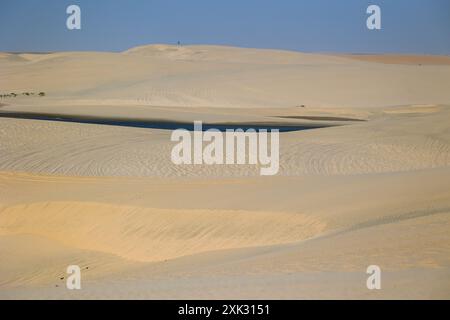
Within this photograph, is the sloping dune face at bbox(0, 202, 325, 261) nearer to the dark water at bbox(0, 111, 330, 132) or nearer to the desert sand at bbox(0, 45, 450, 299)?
the desert sand at bbox(0, 45, 450, 299)

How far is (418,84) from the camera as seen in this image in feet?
184

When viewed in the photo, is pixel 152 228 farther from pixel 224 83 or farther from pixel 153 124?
pixel 224 83

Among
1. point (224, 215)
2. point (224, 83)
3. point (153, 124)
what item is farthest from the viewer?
point (224, 83)

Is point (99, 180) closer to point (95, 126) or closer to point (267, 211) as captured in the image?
point (267, 211)

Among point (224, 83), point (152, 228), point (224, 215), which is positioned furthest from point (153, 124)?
point (224, 83)

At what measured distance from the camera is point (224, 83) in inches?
2137

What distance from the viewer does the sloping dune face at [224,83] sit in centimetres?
4956

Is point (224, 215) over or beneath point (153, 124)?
beneath

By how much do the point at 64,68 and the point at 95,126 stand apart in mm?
43873

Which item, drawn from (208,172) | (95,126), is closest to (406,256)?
(208,172)

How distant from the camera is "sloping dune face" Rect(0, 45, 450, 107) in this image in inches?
1951

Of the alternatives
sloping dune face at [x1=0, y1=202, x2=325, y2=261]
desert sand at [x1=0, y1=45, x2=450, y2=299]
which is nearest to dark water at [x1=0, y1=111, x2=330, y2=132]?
desert sand at [x1=0, y1=45, x2=450, y2=299]

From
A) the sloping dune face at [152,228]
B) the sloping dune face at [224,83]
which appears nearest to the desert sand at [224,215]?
the sloping dune face at [152,228]

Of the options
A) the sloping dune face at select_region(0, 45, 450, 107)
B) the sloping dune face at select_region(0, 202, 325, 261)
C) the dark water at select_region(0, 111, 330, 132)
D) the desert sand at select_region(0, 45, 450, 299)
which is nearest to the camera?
the desert sand at select_region(0, 45, 450, 299)
